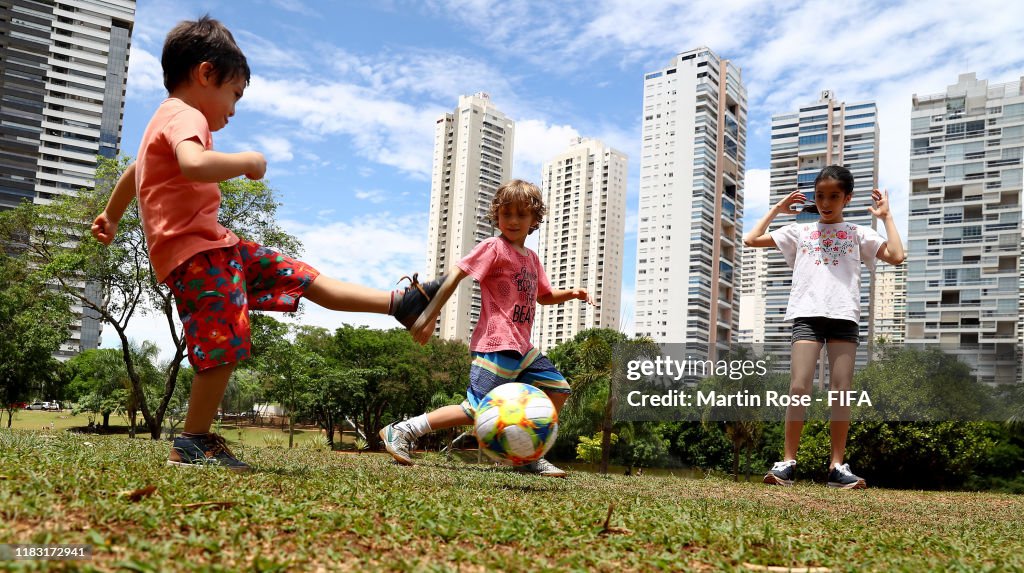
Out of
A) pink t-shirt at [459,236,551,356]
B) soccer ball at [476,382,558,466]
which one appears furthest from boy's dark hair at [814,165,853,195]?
soccer ball at [476,382,558,466]

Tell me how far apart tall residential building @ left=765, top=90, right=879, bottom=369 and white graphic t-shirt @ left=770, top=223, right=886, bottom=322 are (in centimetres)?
8643

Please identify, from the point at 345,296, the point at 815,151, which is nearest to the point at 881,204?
the point at 345,296

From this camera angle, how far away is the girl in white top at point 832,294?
20.2 feet

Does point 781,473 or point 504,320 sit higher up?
point 504,320

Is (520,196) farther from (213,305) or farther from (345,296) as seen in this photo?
(213,305)

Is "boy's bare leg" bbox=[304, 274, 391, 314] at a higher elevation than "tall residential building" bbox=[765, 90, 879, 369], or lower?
lower

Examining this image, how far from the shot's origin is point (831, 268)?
245 inches

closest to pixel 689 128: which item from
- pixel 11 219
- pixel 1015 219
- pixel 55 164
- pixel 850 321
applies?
pixel 1015 219

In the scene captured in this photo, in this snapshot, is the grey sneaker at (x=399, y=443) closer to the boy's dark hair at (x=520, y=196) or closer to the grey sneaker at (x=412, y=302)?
the grey sneaker at (x=412, y=302)

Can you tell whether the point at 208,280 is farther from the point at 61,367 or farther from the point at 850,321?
the point at 61,367

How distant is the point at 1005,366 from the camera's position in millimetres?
12938

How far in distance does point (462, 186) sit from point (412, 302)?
74.8m

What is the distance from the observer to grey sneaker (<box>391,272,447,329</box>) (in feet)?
13.9

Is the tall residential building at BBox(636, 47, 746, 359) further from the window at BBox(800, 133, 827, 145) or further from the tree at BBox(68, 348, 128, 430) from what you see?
the tree at BBox(68, 348, 128, 430)
